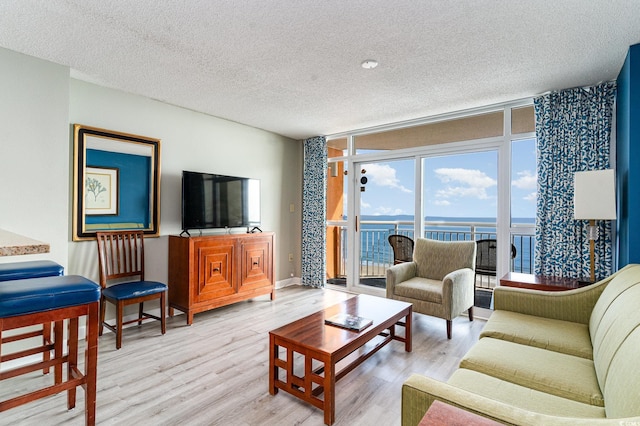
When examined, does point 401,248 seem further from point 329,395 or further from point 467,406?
point 467,406

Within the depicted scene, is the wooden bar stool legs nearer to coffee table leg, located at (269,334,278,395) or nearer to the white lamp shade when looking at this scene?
coffee table leg, located at (269,334,278,395)

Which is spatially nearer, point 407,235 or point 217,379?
point 217,379

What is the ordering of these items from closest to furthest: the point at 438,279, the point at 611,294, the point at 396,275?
the point at 611,294 → the point at 396,275 → the point at 438,279

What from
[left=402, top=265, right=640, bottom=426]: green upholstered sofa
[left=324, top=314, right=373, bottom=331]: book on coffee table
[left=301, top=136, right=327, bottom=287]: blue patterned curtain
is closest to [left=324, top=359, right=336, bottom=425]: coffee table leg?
[left=324, top=314, right=373, bottom=331]: book on coffee table

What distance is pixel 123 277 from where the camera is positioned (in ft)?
10.7

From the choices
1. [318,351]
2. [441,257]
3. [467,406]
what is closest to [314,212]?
[441,257]

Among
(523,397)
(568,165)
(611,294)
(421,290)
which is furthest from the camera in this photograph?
(421,290)

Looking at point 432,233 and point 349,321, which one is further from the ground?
point 432,233

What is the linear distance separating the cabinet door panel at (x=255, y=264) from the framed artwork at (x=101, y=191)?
1486mm

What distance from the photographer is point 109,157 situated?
322cm

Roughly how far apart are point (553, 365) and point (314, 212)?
Answer: 3916mm

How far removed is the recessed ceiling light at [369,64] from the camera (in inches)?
101

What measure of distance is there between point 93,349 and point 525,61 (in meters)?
3.63

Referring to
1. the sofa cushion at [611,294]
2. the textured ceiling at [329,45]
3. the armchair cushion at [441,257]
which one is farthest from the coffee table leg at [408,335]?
the textured ceiling at [329,45]
